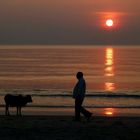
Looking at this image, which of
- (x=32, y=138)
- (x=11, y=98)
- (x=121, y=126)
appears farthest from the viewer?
(x=11, y=98)

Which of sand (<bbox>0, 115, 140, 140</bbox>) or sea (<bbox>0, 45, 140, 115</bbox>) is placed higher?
sand (<bbox>0, 115, 140, 140</bbox>)

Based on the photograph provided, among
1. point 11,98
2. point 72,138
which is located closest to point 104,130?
point 72,138

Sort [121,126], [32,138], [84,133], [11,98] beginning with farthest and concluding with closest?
[11,98], [121,126], [84,133], [32,138]

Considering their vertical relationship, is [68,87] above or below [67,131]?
below

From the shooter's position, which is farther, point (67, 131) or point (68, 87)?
point (68, 87)

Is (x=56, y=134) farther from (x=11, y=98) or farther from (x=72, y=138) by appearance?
(x=11, y=98)

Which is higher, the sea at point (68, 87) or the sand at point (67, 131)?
the sand at point (67, 131)

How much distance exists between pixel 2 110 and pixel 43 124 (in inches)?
376

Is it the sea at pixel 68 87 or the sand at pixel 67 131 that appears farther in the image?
the sea at pixel 68 87

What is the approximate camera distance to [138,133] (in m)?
11.9

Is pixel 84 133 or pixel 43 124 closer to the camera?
pixel 84 133

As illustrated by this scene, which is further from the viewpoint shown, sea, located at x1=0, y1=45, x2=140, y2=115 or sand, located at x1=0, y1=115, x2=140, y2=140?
sea, located at x1=0, y1=45, x2=140, y2=115

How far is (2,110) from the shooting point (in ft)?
75.5

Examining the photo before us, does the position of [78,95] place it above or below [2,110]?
above
